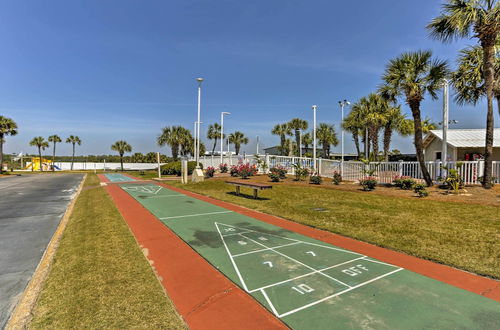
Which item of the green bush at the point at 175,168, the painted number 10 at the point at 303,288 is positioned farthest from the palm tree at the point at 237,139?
the painted number 10 at the point at 303,288

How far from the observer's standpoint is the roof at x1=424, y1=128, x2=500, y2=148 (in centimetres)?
1898

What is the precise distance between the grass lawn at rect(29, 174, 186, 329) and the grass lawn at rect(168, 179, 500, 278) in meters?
4.68

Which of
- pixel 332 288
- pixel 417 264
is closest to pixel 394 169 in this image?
pixel 417 264

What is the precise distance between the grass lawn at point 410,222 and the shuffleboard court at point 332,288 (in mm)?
1250

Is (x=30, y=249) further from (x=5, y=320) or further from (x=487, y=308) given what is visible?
(x=487, y=308)

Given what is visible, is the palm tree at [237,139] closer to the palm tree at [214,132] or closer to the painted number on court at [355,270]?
the palm tree at [214,132]

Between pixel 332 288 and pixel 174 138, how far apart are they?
48.4 meters

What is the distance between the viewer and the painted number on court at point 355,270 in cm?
413

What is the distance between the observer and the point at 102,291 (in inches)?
140

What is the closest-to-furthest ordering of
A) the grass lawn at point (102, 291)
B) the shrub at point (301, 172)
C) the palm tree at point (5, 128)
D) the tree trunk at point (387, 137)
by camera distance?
the grass lawn at point (102, 291) < the shrub at point (301, 172) < the tree trunk at point (387, 137) < the palm tree at point (5, 128)

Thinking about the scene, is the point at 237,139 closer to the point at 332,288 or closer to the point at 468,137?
the point at 468,137

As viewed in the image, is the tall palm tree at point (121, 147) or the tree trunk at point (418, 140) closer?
the tree trunk at point (418, 140)

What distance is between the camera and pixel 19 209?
34.1ft

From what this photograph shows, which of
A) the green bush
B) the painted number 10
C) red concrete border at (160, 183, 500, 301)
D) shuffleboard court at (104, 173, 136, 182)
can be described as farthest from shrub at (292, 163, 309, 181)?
shuffleboard court at (104, 173, 136, 182)
